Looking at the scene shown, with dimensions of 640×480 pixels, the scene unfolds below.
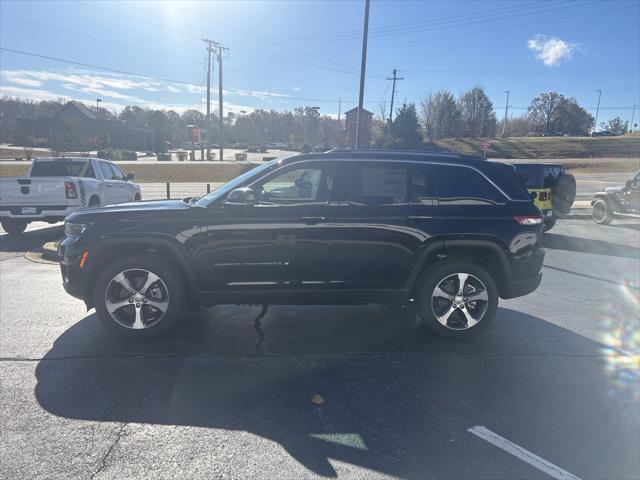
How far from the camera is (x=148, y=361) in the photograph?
395cm

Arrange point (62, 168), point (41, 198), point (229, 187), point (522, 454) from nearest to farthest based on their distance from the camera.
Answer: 1. point (522, 454)
2. point (229, 187)
3. point (41, 198)
4. point (62, 168)

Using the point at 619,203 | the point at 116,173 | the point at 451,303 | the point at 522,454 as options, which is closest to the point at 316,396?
the point at 522,454

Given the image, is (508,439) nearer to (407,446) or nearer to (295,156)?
(407,446)

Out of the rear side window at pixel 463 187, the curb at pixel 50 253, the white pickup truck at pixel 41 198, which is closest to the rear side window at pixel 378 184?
the rear side window at pixel 463 187

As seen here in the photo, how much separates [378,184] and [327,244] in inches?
32.9

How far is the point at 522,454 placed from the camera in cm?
277

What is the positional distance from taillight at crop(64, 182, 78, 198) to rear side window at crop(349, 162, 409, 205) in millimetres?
7735

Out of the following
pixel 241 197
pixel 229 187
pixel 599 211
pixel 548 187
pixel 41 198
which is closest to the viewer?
pixel 241 197

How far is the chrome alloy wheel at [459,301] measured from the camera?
14.9 ft

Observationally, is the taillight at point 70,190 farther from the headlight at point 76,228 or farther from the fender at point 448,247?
the fender at point 448,247

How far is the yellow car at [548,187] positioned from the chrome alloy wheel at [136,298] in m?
9.14

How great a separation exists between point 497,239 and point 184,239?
3.23 metres

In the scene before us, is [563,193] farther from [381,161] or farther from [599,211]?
[381,161]

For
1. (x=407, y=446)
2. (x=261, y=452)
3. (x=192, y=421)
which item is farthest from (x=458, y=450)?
(x=192, y=421)
